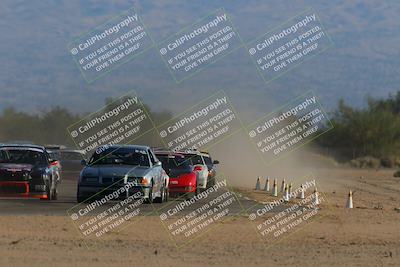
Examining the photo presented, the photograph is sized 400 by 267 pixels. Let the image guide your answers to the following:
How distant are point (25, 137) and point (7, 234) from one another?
55.8 meters

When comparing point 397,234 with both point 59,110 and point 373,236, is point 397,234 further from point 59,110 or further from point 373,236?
point 59,110

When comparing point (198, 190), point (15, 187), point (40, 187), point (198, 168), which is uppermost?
point (15, 187)

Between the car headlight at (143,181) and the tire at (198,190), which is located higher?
the car headlight at (143,181)

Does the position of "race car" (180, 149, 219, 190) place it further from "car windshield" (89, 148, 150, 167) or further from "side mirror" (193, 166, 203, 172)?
"car windshield" (89, 148, 150, 167)

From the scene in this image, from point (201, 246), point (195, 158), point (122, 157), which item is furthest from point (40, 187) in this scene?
point (201, 246)

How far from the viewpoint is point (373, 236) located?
21250 mm

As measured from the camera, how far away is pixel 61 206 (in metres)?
26.9

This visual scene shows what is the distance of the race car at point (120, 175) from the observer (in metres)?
27.3

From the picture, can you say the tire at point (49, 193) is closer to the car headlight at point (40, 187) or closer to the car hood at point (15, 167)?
the car headlight at point (40, 187)

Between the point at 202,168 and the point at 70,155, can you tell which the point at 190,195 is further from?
the point at 70,155

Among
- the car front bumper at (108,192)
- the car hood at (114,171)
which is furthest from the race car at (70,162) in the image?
the car front bumper at (108,192)

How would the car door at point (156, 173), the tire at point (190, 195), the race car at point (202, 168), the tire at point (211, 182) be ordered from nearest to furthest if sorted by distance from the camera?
the car door at point (156, 173), the tire at point (190, 195), the race car at point (202, 168), the tire at point (211, 182)

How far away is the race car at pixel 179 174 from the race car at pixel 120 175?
11.9 ft

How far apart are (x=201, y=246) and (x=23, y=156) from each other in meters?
11.8
